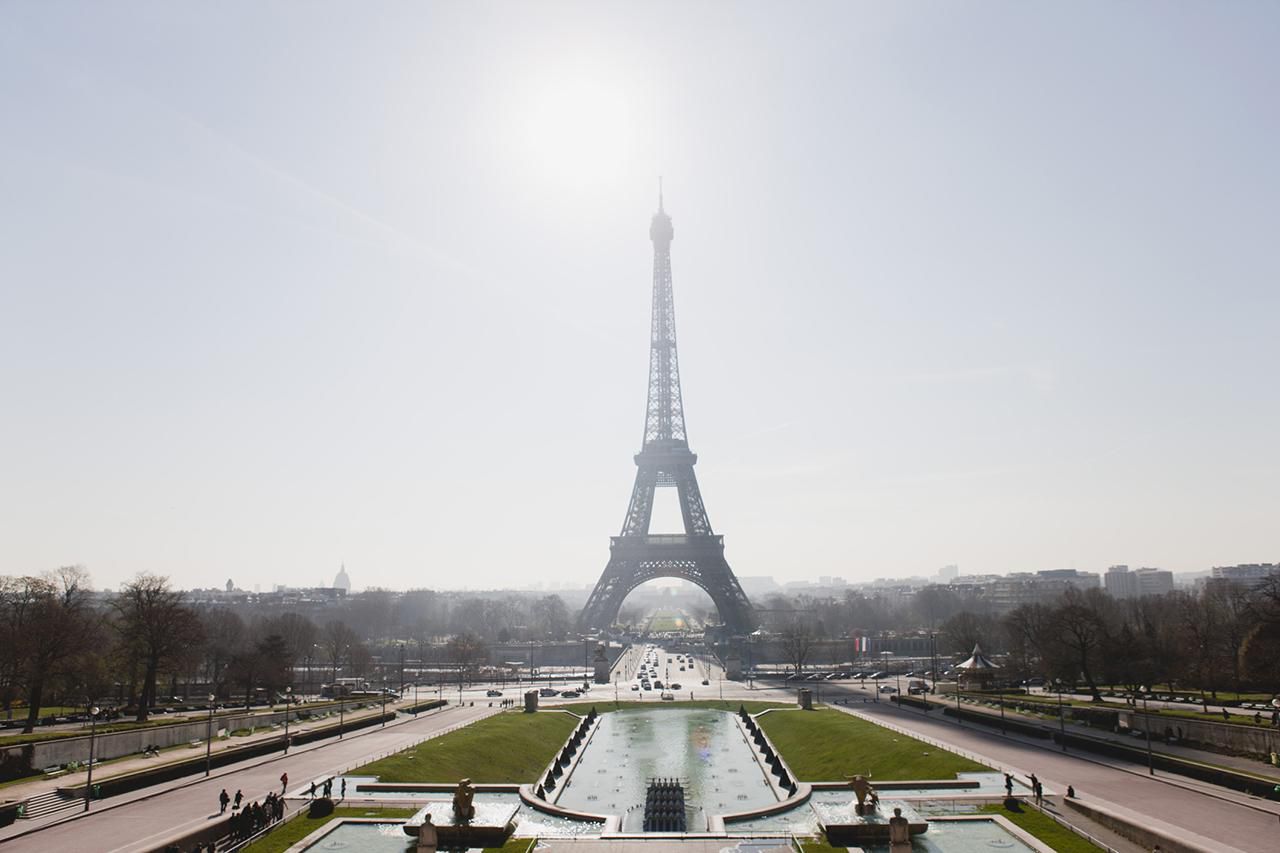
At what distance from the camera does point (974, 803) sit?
3403cm


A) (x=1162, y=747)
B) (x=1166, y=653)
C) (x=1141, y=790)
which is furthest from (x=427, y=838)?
(x=1166, y=653)

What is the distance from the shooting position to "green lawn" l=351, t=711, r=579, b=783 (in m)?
42.1

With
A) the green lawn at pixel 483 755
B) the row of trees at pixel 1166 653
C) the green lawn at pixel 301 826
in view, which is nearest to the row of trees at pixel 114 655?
the green lawn at pixel 483 755

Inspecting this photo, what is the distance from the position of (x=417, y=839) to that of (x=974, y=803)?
821 inches

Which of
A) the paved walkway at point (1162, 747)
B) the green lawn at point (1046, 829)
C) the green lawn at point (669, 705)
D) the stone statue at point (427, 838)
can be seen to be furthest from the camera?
the green lawn at point (669, 705)

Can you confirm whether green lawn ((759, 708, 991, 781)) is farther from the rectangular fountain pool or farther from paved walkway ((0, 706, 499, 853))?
paved walkway ((0, 706, 499, 853))

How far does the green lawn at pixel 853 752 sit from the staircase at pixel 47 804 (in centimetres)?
3210

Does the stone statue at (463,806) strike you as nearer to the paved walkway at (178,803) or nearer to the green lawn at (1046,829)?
the paved walkway at (178,803)

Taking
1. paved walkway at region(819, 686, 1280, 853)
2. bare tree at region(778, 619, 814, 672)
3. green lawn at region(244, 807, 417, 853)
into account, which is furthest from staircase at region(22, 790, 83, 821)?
bare tree at region(778, 619, 814, 672)

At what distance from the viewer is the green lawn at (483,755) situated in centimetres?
4212

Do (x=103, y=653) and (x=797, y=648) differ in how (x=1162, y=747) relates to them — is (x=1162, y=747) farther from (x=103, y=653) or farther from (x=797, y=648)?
(x=103, y=653)

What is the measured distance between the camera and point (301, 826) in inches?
1249

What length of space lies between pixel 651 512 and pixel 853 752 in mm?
70334

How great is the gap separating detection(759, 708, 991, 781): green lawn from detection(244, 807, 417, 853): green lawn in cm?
2048
